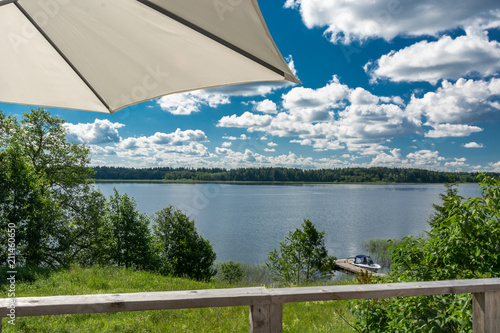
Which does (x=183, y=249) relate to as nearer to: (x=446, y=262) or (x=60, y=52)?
(x=446, y=262)

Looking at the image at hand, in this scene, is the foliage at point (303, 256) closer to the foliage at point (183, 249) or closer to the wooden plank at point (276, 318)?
the foliage at point (183, 249)

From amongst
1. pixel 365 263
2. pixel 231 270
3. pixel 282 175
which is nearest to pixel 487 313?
pixel 231 270

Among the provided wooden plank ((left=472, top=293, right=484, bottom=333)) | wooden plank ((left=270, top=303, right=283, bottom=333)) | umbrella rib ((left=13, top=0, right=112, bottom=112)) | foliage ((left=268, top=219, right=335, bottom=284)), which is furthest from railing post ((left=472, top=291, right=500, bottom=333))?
foliage ((left=268, top=219, right=335, bottom=284))

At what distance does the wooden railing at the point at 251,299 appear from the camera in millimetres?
1151

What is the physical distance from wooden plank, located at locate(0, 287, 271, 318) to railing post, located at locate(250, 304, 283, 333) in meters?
0.03

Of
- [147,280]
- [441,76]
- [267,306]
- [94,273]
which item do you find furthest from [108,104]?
[441,76]

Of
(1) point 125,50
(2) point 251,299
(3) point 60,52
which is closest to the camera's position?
A: (2) point 251,299

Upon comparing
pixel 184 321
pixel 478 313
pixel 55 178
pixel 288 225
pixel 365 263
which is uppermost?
pixel 55 178

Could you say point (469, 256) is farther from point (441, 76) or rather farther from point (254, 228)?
point (441, 76)

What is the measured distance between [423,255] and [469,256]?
0.29 meters

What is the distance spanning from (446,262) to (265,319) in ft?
5.62

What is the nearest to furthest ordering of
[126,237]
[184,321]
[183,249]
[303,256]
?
[184,321] < [126,237] < [183,249] < [303,256]

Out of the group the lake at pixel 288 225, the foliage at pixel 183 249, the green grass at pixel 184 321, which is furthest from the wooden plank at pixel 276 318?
Answer: the lake at pixel 288 225

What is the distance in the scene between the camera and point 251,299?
1242 millimetres
